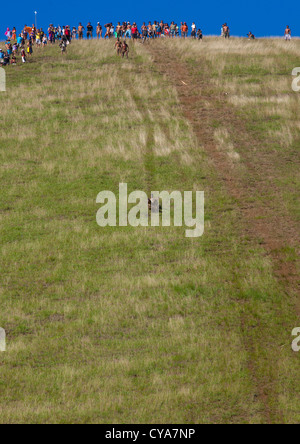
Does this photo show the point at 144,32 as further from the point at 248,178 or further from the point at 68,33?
the point at 248,178

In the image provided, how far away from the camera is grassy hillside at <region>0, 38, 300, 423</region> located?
15.5m

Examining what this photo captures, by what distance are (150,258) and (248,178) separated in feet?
27.2

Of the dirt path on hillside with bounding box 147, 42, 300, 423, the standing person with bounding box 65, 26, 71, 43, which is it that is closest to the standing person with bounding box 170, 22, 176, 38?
the standing person with bounding box 65, 26, 71, 43

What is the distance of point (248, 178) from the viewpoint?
2866 cm

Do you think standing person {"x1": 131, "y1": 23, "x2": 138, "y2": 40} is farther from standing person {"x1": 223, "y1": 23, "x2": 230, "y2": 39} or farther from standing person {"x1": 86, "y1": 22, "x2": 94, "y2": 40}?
standing person {"x1": 223, "y1": 23, "x2": 230, "y2": 39}

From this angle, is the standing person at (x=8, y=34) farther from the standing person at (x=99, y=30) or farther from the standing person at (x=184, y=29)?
the standing person at (x=184, y=29)

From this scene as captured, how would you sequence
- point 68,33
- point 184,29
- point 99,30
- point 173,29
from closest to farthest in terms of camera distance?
point 68,33, point 184,29, point 173,29, point 99,30

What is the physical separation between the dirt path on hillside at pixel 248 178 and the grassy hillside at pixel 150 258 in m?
0.08

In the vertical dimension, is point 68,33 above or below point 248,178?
above

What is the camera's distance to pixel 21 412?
14695mm

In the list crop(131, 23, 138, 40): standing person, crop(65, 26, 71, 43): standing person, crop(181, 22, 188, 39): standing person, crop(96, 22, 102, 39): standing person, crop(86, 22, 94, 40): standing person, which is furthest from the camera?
crop(96, 22, 102, 39): standing person

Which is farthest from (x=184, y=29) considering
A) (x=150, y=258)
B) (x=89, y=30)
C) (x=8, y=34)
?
(x=150, y=258)

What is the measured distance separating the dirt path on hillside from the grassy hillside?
0.26 feet

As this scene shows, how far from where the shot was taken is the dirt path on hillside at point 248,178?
20.6 m
